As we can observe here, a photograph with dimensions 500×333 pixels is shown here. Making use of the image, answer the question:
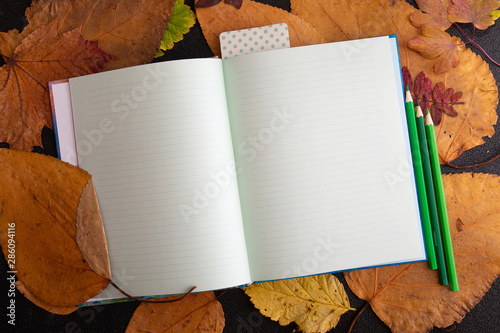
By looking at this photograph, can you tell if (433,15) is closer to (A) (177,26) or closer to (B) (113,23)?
(A) (177,26)

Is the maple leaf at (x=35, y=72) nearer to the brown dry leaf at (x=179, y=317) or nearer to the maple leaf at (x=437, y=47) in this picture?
the brown dry leaf at (x=179, y=317)

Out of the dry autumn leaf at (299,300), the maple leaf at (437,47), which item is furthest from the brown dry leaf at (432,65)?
the dry autumn leaf at (299,300)

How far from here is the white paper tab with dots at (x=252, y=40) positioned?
25.9 inches

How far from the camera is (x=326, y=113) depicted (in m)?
0.63

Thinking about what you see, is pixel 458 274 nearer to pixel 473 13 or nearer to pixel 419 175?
pixel 419 175

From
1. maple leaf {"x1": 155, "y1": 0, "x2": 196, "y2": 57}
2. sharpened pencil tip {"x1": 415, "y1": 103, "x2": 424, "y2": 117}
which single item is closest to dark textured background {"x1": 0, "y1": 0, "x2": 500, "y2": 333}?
maple leaf {"x1": 155, "y1": 0, "x2": 196, "y2": 57}

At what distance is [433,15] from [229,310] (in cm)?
64

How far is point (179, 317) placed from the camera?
64 cm

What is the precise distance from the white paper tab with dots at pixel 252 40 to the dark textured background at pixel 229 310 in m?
0.04

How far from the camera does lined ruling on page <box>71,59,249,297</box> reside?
1.96 ft

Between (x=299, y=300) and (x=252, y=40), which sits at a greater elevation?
(x=252, y=40)

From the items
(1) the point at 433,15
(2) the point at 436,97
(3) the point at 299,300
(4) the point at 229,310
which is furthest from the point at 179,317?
(1) the point at 433,15

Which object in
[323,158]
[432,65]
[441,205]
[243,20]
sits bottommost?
[441,205]

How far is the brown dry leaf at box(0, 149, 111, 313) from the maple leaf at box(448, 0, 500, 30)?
0.71 meters
